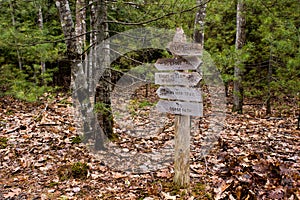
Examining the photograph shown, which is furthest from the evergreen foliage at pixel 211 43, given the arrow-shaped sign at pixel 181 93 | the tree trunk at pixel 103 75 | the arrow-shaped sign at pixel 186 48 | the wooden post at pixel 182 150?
the wooden post at pixel 182 150

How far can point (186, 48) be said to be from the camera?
3.76m

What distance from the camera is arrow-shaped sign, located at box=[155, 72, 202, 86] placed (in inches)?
150

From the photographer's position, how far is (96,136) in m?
5.80

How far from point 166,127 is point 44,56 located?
3.75 meters

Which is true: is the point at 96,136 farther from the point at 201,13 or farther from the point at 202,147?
the point at 201,13

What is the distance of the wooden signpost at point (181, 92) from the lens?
12.5 feet

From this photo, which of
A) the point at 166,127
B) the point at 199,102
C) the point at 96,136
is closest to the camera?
the point at 199,102

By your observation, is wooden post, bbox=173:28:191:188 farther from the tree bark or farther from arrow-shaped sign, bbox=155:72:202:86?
the tree bark

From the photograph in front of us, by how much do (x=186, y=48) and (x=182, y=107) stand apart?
84 centimetres

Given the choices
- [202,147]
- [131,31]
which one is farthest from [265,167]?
[131,31]

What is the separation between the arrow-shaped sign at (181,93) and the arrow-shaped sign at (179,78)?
84mm

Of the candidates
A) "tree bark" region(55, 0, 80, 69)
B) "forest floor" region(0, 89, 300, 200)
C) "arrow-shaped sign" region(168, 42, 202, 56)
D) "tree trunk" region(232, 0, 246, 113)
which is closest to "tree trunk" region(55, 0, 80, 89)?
"tree bark" region(55, 0, 80, 69)

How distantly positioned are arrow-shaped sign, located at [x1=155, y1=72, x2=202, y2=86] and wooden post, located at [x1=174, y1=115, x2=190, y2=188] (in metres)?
0.52

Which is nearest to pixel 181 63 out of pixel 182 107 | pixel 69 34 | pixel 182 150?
pixel 182 107
